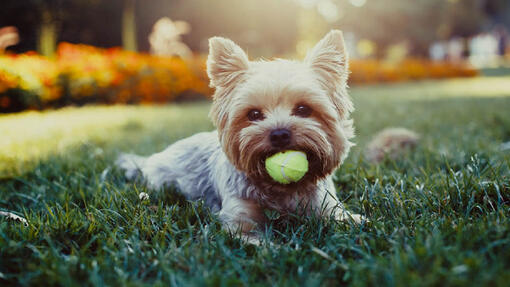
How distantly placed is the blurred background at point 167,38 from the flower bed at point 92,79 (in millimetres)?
31

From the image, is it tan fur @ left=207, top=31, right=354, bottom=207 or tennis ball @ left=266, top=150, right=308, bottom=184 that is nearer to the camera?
tennis ball @ left=266, top=150, right=308, bottom=184

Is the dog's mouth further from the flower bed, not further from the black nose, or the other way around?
the flower bed

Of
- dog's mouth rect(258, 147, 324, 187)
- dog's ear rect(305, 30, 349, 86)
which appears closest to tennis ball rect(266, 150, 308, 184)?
dog's mouth rect(258, 147, 324, 187)

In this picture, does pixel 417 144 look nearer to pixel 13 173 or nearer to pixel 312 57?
pixel 312 57

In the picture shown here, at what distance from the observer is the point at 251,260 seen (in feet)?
7.33

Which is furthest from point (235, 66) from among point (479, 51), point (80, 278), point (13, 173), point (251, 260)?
point (479, 51)

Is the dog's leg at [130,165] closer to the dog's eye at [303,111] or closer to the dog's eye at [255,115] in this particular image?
the dog's eye at [255,115]

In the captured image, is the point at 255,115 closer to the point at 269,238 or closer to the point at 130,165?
the point at 269,238

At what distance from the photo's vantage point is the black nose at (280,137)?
2.79 metres

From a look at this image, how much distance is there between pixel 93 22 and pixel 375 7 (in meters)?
22.1

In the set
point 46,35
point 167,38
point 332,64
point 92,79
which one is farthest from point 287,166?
point 46,35

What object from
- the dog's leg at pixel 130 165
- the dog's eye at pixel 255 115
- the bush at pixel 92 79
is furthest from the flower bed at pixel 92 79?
the dog's eye at pixel 255 115

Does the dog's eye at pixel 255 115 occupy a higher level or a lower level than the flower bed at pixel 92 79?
higher

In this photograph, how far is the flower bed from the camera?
10.5m
